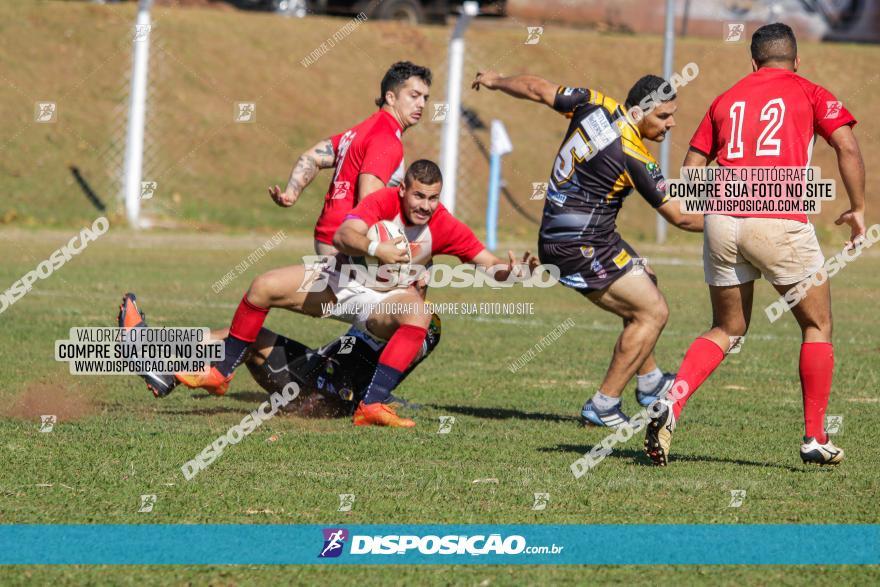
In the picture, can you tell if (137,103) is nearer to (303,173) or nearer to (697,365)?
(303,173)

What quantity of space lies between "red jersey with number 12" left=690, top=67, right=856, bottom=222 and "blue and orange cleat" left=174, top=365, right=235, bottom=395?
329cm

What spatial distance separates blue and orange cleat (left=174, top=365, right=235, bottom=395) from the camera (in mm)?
7949

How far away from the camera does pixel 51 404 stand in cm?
793

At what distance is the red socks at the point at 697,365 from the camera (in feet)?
21.7

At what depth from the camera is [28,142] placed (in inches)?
964

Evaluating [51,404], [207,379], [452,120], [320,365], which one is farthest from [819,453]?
[452,120]

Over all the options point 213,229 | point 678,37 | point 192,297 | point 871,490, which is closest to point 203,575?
point 871,490

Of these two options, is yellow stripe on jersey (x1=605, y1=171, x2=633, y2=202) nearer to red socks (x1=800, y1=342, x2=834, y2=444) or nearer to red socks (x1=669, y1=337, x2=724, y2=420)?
red socks (x1=669, y1=337, x2=724, y2=420)

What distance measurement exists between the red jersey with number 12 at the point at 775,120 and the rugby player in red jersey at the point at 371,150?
93.2 inches

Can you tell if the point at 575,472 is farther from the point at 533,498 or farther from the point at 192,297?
the point at 192,297

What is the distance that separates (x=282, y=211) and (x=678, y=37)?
1356 centimetres

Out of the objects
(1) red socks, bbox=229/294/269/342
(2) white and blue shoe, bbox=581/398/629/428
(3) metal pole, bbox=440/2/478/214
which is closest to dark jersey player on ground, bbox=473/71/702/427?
(2) white and blue shoe, bbox=581/398/629/428

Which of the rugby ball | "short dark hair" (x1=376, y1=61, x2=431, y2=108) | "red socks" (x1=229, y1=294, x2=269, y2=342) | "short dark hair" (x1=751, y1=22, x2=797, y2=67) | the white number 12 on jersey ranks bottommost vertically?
"red socks" (x1=229, y1=294, x2=269, y2=342)

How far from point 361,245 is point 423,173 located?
597 millimetres
